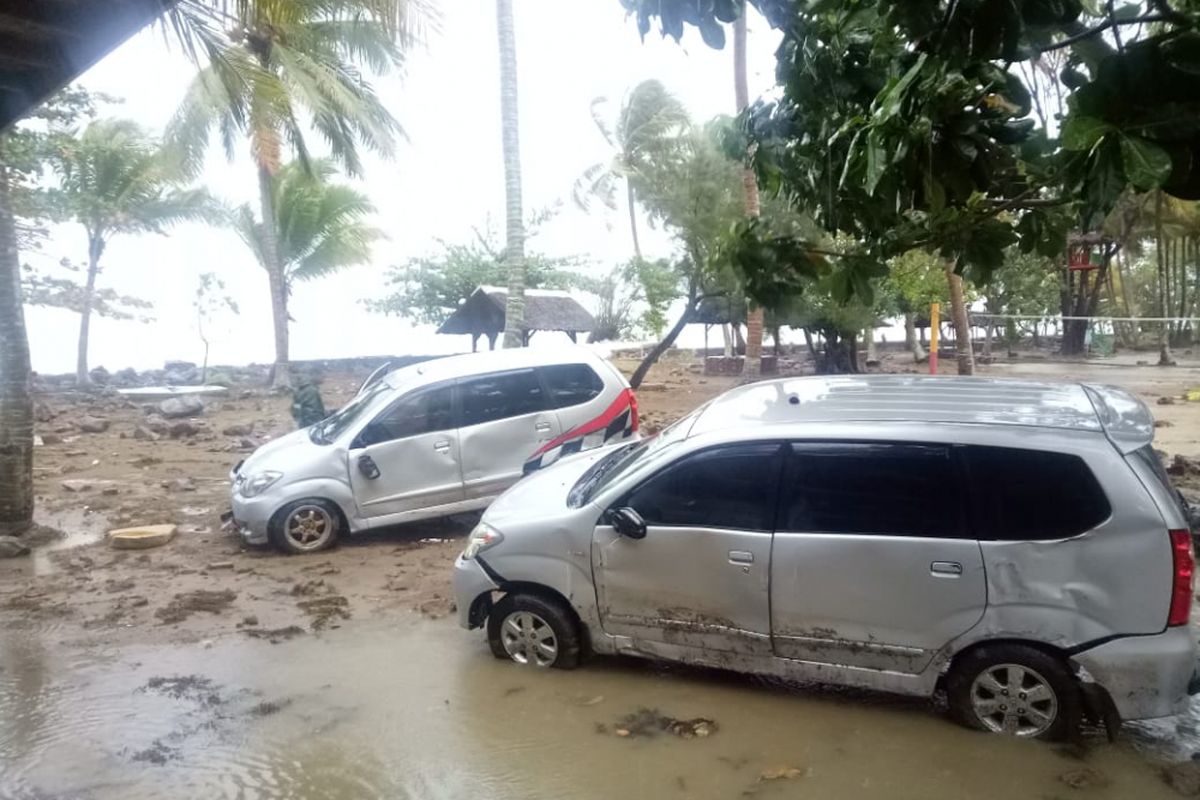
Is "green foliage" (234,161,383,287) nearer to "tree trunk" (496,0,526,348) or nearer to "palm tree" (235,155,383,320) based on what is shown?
"palm tree" (235,155,383,320)

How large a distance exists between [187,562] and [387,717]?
12.9ft

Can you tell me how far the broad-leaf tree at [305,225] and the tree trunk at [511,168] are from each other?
9.34m

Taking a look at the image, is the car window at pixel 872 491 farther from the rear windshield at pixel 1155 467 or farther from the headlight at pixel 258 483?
the headlight at pixel 258 483

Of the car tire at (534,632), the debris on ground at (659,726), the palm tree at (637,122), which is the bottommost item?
the debris on ground at (659,726)

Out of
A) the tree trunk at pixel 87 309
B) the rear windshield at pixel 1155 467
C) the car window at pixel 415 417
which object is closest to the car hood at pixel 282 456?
the car window at pixel 415 417

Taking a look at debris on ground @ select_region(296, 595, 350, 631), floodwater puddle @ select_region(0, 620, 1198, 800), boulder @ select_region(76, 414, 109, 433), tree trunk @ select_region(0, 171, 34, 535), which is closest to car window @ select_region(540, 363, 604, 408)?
debris on ground @ select_region(296, 595, 350, 631)

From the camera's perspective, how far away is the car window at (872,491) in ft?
14.4

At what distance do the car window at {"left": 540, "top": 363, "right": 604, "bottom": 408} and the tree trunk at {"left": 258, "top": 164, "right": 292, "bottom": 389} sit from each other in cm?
1472

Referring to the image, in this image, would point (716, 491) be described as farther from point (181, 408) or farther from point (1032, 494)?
point (181, 408)

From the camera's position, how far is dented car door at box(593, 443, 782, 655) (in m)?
4.66

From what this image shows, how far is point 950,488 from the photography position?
438 centimetres

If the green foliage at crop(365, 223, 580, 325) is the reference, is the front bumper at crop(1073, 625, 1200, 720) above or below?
below

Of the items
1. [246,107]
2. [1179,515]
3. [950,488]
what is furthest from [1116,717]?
[246,107]

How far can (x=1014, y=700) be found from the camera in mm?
4336
